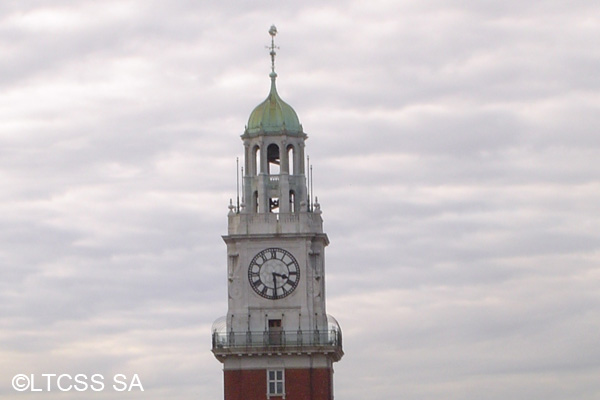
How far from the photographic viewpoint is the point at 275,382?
135 metres

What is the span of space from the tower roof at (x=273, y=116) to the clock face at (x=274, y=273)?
7.58 m

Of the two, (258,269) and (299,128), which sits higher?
(299,128)

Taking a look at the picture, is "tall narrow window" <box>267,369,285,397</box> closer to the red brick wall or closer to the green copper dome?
the red brick wall

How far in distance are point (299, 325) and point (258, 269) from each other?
4.42 meters

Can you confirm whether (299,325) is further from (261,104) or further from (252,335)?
(261,104)

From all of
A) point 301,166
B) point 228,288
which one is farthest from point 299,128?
point 228,288

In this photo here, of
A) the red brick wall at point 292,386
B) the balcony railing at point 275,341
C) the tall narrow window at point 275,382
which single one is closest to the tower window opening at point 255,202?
the balcony railing at point 275,341

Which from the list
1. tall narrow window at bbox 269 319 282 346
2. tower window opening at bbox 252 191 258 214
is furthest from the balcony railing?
tower window opening at bbox 252 191 258 214

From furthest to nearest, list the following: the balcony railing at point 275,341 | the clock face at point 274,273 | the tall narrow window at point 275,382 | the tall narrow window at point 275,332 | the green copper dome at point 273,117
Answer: the green copper dome at point 273,117 < the clock face at point 274,273 < the tall narrow window at point 275,332 < the balcony railing at point 275,341 < the tall narrow window at point 275,382

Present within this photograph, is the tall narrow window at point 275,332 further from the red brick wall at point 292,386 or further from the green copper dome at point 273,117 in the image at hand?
the green copper dome at point 273,117

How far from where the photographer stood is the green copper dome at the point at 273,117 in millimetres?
137875

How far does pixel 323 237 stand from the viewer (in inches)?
5413

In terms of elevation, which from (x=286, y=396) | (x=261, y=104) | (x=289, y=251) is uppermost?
(x=261, y=104)

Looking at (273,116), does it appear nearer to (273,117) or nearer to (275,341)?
(273,117)
